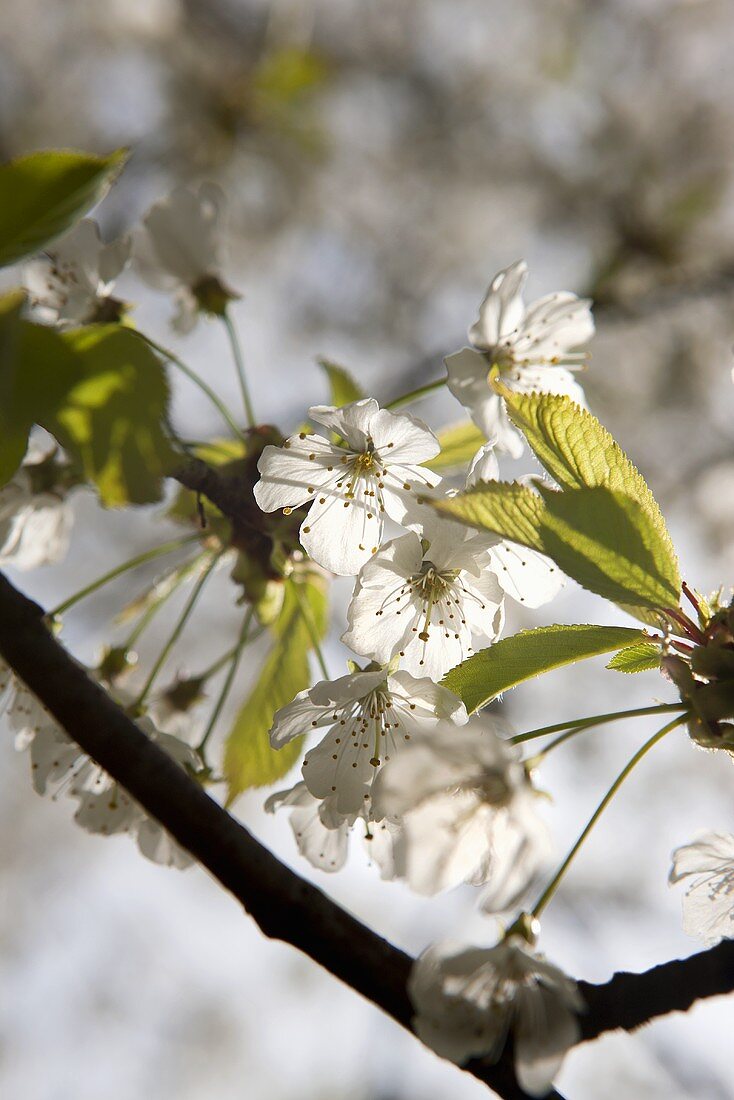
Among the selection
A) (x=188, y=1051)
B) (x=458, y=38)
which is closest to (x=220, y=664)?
(x=458, y=38)

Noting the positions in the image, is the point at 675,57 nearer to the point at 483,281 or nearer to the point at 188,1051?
the point at 483,281

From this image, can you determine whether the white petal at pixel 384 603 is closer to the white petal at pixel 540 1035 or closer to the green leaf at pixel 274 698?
the green leaf at pixel 274 698

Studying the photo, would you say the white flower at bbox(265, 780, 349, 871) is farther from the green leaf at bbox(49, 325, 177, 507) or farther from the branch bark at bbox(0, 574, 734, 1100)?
the green leaf at bbox(49, 325, 177, 507)

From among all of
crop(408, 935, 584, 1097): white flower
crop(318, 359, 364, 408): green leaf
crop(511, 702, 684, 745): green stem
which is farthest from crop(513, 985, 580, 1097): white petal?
crop(318, 359, 364, 408): green leaf

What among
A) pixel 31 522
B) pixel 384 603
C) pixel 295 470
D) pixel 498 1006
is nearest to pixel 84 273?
pixel 31 522

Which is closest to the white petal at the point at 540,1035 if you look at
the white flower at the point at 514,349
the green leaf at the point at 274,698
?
the green leaf at the point at 274,698
